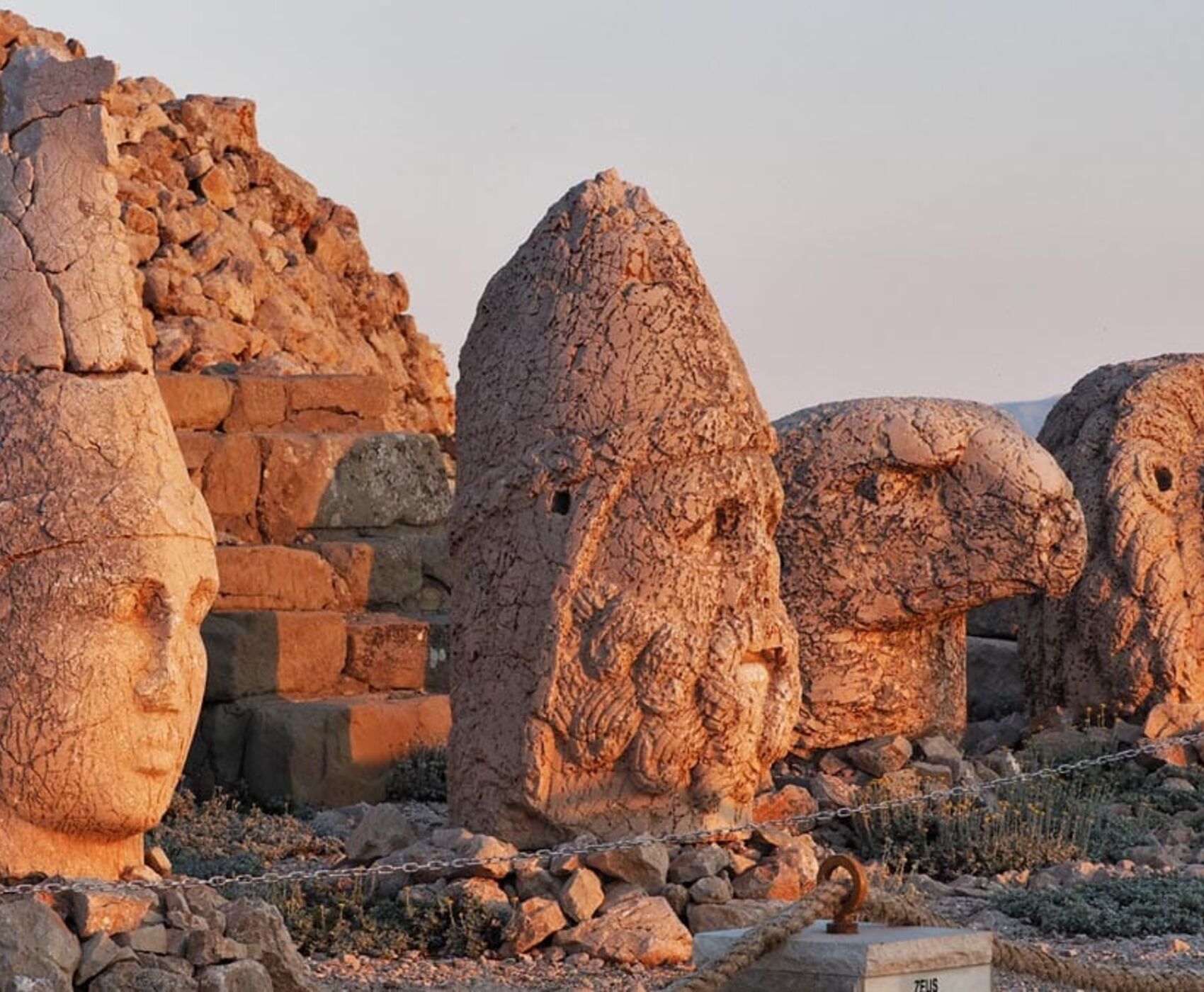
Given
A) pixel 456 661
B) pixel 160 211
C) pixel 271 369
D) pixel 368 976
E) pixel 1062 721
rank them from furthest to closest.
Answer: pixel 160 211 → pixel 271 369 → pixel 1062 721 → pixel 456 661 → pixel 368 976

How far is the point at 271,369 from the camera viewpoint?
13.7 metres

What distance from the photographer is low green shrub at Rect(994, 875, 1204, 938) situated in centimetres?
749

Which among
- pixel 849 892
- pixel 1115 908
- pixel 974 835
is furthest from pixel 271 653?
pixel 849 892

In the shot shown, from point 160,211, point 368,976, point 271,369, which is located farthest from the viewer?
point 160,211

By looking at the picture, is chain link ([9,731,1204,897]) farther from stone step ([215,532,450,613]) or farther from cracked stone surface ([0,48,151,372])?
stone step ([215,532,450,613])

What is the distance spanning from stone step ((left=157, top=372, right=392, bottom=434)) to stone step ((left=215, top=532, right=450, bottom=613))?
82cm

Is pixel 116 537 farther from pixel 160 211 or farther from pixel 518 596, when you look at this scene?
pixel 160 211

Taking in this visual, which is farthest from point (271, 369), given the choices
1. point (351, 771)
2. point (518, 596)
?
point (518, 596)

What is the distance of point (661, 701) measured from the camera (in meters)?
7.55

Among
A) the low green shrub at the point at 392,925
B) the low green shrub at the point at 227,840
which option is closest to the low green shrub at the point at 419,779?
the low green shrub at the point at 227,840

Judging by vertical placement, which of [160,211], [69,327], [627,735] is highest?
[160,211]

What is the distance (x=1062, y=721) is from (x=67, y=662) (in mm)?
5921

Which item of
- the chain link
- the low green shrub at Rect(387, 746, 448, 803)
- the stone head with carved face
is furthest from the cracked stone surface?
the low green shrub at Rect(387, 746, 448, 803)

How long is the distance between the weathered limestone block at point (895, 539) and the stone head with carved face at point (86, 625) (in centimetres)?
385
